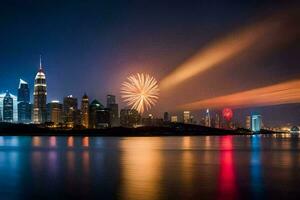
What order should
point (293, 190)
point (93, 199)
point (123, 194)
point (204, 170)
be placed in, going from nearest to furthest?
point (93, 199), point (123, 194), point (293, 190), point (204, 170)

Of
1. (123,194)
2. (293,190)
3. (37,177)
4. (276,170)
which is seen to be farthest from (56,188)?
(276,170)

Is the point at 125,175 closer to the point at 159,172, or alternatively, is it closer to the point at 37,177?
the point at 159,172

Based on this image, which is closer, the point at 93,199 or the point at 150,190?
the point at 93,199

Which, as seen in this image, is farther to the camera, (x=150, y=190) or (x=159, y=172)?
(x=159, y=172)

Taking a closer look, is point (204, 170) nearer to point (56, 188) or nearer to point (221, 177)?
point (221, 177)

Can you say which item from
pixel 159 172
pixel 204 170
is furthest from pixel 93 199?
pixel 204 170

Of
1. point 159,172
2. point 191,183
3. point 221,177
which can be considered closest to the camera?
point 191,183

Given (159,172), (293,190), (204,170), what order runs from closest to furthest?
(293,190)
(159,172)
(204,170)

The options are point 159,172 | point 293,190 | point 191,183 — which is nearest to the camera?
point 293,190
